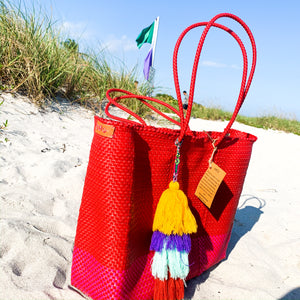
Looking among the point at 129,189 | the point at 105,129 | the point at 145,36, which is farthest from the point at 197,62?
the point at 145,36

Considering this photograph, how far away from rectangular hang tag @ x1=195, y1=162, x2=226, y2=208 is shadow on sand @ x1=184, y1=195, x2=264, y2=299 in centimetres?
43

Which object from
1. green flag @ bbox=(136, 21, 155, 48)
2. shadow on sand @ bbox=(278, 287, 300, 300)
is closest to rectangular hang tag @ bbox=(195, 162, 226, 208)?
shadow on sand @ bbox=(278, 287, 300, 300)

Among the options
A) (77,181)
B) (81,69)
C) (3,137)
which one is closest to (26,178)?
→ (77,181)

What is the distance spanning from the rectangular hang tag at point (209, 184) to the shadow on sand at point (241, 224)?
16.8 inches

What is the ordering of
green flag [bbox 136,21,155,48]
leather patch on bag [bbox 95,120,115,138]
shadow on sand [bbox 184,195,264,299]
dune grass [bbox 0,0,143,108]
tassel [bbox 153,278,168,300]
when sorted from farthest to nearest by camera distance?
green flag [bbox 136,21,155,48] < dune grass [bbox 0,0,143,108] < shadow on sand [bbox 184,195,264,299] < tassel [bbox 153,278,168,300] < leather patch on bag [bbox 95,120,115,138]

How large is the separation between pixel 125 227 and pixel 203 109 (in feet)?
23.1

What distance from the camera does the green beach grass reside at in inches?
124

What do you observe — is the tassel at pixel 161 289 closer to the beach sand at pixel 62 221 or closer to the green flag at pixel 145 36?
the beach sand at pixel 62 221

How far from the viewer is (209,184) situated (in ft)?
3.98

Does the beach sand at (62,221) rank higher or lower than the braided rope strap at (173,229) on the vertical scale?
lower

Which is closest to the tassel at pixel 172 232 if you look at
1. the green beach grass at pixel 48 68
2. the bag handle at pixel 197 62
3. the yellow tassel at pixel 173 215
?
the yellow tassel at pixel 173 215

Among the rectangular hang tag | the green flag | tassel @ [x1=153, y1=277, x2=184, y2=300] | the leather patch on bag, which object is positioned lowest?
tassel @ [x1=153, y1=277, x2=184, y2=300]

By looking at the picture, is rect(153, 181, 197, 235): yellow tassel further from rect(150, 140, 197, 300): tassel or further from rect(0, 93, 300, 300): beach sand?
rect(0, 93, 300, 300): beach sand

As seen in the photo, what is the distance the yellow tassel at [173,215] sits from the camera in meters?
1.06
